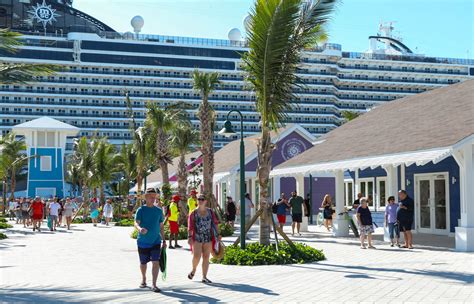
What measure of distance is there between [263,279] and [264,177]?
324 cm

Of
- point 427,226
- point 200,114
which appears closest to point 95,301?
point 427,226

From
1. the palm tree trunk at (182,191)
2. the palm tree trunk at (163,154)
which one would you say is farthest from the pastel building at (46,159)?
the palm tree trunk at (182,191)

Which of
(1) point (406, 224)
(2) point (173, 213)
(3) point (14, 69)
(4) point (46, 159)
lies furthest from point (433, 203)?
(4) point (46, 159)

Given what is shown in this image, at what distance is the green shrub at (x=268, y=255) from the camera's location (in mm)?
12656

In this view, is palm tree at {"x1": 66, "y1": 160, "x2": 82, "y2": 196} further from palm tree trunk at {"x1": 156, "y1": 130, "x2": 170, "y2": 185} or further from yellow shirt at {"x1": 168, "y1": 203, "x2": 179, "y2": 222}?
→ yellow shirt at {"x1": 168, "y1": 203, "x2": 179, "y2": 222}

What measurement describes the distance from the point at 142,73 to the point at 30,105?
17.9 meters

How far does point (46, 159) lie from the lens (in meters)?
54.6

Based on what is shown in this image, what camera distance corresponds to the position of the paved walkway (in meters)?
8.87

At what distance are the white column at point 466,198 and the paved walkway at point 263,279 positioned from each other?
0.45m

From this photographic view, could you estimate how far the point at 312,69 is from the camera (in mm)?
109562

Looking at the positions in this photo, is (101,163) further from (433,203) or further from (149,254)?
(149,254)

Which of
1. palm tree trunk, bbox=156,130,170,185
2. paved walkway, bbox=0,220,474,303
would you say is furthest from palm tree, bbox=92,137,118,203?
paved walkway, bbox=0,220,474,303

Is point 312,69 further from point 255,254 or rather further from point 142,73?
point 255,254

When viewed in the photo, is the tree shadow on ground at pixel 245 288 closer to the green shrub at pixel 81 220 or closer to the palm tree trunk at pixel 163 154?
the palm tree trunk at pixel 163 154
